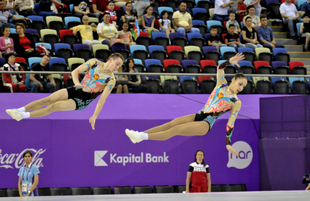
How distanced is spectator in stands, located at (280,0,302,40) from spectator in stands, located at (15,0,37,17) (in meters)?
9.00

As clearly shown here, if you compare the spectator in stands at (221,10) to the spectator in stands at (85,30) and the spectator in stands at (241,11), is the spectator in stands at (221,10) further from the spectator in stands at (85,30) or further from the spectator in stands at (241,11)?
the spectator in stands at (85,30)

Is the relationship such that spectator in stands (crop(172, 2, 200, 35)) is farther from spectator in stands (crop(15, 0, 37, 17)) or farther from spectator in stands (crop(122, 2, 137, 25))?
spectator in stands (crop(15, 0, 37, 17))

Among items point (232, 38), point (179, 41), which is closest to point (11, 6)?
point (179, 41)

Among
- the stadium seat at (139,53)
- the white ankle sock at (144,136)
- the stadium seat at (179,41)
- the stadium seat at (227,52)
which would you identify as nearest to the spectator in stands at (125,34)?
the stadium seat at (139,53)

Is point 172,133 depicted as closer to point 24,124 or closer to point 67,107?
point 67,107

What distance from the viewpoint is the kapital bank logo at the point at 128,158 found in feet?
34.8

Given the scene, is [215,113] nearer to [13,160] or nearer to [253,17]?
[13,160]

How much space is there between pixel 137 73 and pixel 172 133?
3.85m

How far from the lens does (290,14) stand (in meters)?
15.9

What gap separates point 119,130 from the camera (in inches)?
418

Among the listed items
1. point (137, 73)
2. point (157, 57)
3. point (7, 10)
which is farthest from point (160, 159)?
point (7, 10)

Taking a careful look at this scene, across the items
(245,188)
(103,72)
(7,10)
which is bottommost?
(245,188)

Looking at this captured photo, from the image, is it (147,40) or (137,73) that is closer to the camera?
(137,73)

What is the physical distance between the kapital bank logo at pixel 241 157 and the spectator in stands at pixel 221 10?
5633 millimetres
